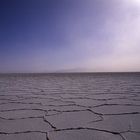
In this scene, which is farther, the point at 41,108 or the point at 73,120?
the point at 41,108

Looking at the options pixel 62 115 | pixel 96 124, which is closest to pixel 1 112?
pixel 62 115

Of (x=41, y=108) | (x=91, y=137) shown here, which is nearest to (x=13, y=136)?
(x=91, y=137)

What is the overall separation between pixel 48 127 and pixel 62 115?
32 centimetres

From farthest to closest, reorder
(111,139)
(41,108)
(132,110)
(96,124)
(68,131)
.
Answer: (41,108), (132,110), (96,124), (68,131), (111,139)

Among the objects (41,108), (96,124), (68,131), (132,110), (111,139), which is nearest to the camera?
(111,139)

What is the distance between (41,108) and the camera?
199cm

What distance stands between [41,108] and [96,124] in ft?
2.30

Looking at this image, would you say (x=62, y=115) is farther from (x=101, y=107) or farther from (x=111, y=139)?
(x=111, y=139)

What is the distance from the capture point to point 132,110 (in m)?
1.85

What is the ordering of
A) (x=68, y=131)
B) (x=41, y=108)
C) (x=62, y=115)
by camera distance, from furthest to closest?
(x=41, y=108) < (x=62, y=115) < (x=68, y=131)

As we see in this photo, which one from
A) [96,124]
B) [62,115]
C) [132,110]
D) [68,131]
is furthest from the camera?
[132,110]

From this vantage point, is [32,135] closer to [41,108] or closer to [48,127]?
[48,127]

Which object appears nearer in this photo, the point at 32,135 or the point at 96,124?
the point at 32,135

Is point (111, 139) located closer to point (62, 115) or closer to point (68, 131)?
point (68, 131)
